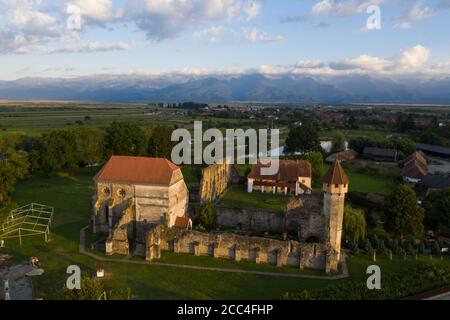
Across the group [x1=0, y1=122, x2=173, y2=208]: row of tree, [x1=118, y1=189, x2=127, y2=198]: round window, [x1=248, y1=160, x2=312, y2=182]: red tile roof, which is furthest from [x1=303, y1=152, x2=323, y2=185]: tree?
[x1=118, y1=189, x2=127, y2=198]: round window

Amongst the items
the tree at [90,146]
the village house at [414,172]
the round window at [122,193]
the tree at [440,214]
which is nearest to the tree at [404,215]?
the tree at [440,214]

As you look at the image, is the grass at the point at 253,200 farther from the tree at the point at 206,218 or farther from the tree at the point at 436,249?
the tree at the point at 436,249

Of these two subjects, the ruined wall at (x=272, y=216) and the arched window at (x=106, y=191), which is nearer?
the arched window at (x=106, y=191)

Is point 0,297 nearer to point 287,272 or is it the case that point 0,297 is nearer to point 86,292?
point 86,292

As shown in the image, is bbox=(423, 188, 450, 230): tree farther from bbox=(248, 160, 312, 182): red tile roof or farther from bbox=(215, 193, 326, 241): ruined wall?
bbox=(248, 160, 312, 182): red tile roof

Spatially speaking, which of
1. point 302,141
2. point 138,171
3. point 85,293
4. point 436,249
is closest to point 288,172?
point 436,249
